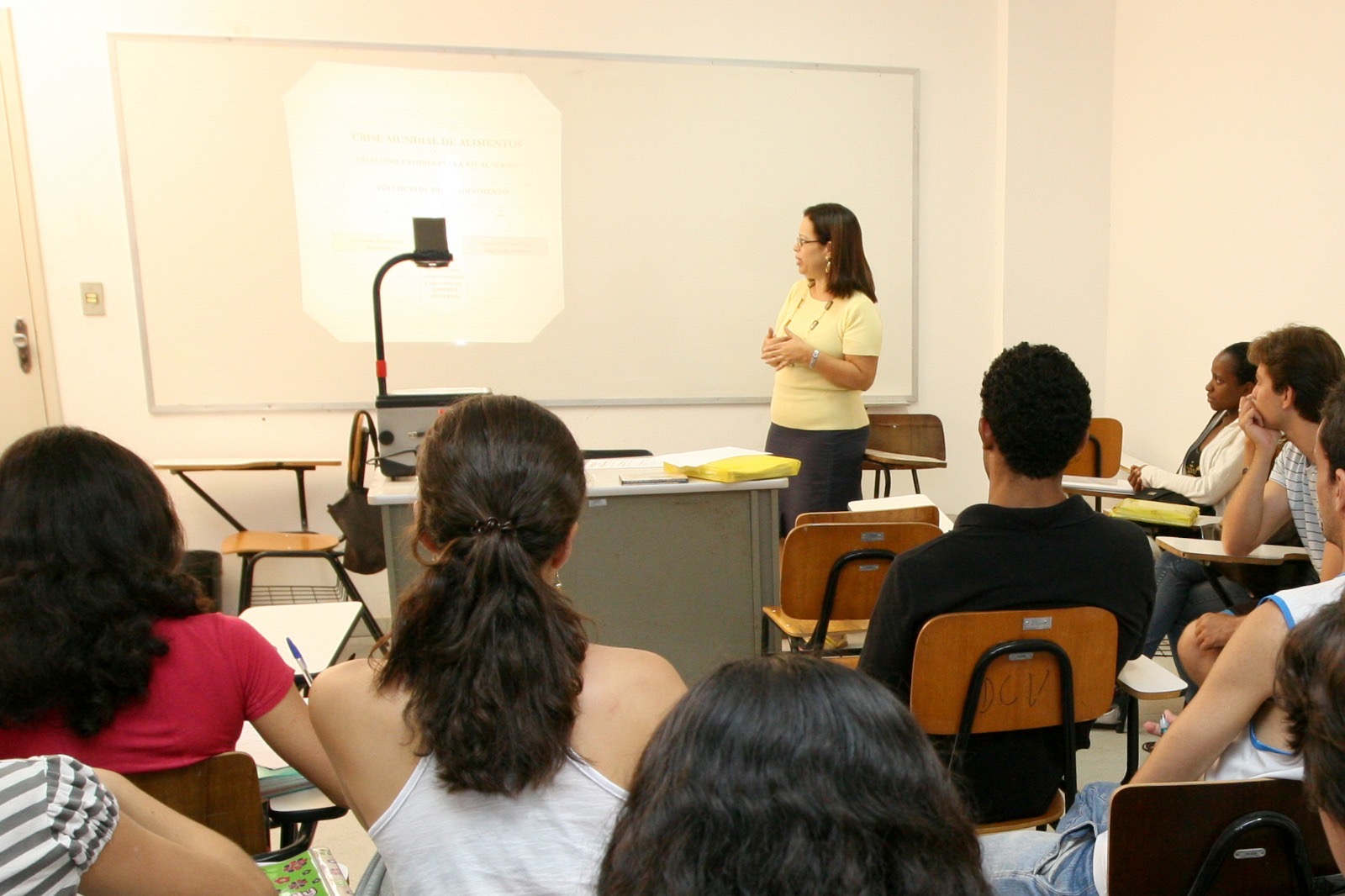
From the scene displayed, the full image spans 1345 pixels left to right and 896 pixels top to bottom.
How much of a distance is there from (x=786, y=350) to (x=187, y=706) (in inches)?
91.2

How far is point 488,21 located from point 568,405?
1633 millimetres

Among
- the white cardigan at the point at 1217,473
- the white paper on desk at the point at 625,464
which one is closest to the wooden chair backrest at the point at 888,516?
the white paper on desk at the point at 625,464

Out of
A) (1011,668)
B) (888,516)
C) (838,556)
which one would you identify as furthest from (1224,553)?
(1011,668)

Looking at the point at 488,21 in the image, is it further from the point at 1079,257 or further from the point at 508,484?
the point at 508,484

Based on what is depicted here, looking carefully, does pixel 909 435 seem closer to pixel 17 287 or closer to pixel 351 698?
pixel 351 698

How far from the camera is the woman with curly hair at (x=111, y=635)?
103 centimetres

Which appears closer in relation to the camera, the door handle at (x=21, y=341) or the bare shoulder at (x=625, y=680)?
the bare shoulder at (x=625, y=680)

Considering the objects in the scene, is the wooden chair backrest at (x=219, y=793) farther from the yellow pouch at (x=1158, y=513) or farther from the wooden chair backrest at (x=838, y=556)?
the yellow pouch at (x=1158, y=513)

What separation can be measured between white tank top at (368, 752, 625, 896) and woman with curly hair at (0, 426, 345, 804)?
36 centimetres

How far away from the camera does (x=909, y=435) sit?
13.2 ft

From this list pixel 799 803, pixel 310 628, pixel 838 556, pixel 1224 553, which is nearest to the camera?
pixel 799 803

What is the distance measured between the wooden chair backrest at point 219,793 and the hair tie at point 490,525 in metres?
0.41

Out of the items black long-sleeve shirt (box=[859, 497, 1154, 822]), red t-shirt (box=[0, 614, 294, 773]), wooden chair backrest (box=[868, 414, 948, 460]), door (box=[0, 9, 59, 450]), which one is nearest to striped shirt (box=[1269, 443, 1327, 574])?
black long-sleeve shirt (box=[859, 497, 1154, 822])

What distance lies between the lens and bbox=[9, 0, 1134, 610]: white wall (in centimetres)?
345
